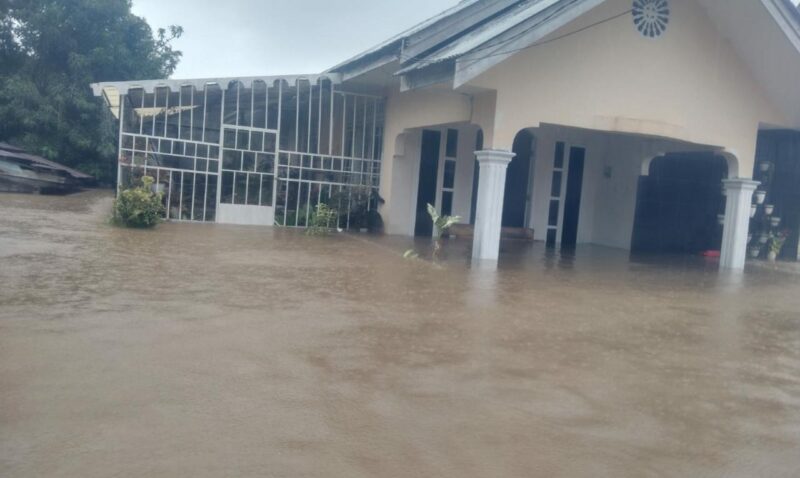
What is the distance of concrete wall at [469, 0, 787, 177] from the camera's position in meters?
12.0

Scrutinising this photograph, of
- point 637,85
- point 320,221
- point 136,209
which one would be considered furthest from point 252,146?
point 637,85

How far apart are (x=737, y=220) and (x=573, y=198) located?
4.36 metres

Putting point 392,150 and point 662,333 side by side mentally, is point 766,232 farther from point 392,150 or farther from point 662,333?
point 662,333

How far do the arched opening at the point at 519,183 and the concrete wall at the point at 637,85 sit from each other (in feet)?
14.4

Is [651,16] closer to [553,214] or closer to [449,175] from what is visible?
[449,175]

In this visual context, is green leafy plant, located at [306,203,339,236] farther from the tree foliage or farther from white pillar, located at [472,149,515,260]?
the tree foliage

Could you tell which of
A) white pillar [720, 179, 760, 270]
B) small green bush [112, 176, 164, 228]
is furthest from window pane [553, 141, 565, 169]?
small green bush [112, 176, 164, 228]

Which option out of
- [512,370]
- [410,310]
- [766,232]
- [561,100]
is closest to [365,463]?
[512,370]

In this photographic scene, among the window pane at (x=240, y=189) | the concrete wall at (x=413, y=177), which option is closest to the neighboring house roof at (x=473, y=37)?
the concrete wall at (x=413, y=177)

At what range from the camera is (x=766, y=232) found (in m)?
Result: 16.9

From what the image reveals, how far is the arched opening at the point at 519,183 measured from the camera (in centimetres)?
1730

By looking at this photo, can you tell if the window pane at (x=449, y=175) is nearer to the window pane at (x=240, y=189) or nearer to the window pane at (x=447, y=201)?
the window pane at (x=447, y=201)

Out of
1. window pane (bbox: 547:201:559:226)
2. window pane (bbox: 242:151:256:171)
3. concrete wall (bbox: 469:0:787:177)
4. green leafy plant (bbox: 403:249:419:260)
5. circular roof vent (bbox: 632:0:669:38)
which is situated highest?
circular roof vent (bbox: 632:0:669:38)

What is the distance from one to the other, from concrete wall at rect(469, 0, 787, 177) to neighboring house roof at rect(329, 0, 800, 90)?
61 centimetres
